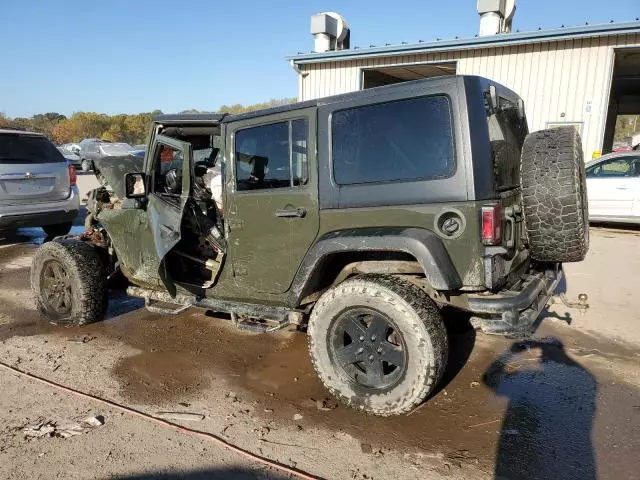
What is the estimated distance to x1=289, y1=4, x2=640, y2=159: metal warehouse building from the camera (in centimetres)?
1068

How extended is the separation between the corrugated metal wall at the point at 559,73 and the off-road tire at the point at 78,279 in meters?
10.4

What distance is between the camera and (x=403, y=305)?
2986mm

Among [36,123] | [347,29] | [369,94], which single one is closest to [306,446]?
[369,94]

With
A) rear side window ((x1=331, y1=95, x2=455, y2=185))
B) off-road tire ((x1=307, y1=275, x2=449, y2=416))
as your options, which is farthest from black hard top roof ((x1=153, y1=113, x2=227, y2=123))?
off-road tire ((x1=307, y1=275, x2=449, y2=416))

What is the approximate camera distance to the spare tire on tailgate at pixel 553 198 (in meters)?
3.05

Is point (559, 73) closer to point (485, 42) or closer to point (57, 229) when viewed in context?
point (485, 42)

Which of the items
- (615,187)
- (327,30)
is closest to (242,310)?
(615,187)

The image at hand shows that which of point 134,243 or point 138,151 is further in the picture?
point 138,151

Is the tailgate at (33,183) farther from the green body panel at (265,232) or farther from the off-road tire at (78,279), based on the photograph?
the green body panel at (265,232)

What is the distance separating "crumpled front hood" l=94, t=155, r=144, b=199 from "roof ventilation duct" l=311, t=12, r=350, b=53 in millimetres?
10969

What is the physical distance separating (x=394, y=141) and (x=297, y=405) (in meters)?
1.92

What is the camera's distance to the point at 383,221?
10.3 ft

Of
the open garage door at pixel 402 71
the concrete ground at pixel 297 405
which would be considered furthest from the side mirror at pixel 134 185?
the open garage door at pixel 402 71

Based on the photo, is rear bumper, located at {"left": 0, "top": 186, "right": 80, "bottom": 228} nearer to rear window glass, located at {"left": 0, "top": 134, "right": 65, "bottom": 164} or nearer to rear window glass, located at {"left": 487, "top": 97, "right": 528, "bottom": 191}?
rear window glass, located at {"left": 0, "top": 134, "right": 65, "bottom": 164}
